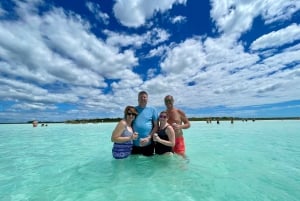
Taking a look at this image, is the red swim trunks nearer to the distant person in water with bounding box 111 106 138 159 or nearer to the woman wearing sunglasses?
the woman wearing sunglasses

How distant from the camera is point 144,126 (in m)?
5.86

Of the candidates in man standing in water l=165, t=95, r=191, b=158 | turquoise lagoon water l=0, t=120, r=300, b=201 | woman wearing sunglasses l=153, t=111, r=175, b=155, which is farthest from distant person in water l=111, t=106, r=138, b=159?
man standing in water l=165, t=95, r=191, b=158

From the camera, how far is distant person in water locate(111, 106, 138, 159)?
5.46 meters

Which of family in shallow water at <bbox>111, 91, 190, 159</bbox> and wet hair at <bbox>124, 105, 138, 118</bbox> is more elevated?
wet hair at <bbox>124, 105, 138, 118</bbox>

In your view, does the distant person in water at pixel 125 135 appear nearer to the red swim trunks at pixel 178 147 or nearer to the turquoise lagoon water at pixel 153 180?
the turquoise lagoon water at pixel 153 180

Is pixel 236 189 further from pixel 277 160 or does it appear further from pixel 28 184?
pixel 28 184

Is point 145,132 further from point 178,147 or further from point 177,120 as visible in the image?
point 178,147

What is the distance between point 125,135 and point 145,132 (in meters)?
0.65

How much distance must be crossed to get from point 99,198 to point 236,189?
2698 mm

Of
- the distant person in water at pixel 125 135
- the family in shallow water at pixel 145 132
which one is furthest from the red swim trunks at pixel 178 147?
the distant person in water at pixel 125 135

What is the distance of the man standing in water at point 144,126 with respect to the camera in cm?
586

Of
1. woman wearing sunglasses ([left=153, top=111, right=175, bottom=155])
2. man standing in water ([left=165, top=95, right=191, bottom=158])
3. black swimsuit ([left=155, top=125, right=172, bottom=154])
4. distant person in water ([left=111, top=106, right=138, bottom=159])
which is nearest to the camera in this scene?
distant person in water ([left=111, top=106, right=138, bottom=159])

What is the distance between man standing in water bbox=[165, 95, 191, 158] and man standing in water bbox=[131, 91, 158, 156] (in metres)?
0.56

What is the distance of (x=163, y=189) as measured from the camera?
402 centimetres
